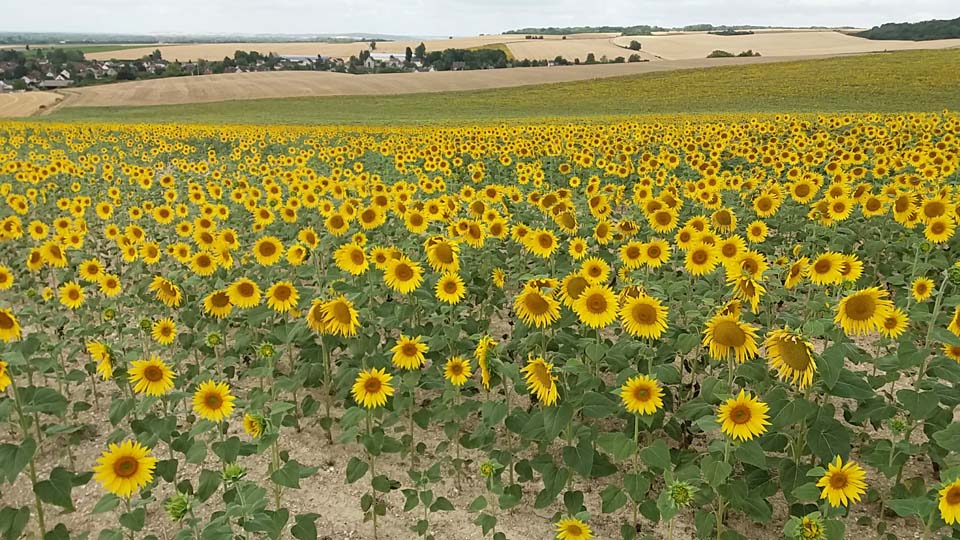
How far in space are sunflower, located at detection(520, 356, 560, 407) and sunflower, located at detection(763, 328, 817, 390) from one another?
1.11 meters

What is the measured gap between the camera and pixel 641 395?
11.0ft

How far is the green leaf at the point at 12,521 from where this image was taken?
126 inches

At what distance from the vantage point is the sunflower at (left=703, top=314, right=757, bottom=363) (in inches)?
129

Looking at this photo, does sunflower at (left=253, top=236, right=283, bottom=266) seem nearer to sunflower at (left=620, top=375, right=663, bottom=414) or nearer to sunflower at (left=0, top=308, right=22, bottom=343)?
sunflower at (left=0, top=308, right=22, bottom=343)

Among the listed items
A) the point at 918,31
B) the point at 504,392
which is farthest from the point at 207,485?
the point at 918,31

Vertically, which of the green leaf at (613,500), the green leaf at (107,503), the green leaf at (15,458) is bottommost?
the green leaf at (613,500)

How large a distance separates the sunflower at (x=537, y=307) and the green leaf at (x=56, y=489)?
253 centimetres

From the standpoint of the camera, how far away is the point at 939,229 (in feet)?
17.9

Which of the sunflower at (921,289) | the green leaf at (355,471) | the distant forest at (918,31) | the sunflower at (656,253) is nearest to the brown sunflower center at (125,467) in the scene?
the green leaf at (355,471)

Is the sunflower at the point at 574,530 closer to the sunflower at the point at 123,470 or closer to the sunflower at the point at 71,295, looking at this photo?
the sunflower at the point at 123,470

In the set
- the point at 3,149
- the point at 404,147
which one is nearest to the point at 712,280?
the point at 404,147

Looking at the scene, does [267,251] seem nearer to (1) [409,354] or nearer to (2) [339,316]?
(2) [339,316]

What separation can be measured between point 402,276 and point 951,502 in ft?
10.9

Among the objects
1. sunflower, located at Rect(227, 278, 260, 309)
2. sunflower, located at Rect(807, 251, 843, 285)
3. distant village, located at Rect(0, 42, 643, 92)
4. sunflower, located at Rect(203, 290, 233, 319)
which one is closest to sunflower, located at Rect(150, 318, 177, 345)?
sunflower, located at Rect(203, 290, 233, 319)
